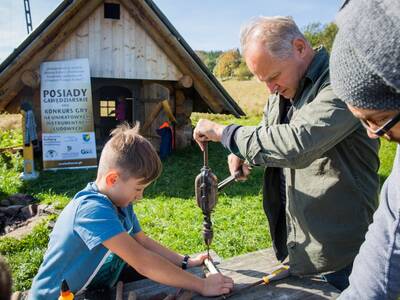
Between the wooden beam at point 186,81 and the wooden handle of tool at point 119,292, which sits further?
the wooden beam at point 186,81

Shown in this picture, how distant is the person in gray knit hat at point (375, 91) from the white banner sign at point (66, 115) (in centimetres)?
797

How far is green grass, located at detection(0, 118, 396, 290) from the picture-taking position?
4.67m

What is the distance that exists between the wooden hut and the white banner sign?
25cm

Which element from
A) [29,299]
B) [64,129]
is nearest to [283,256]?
[29,299]

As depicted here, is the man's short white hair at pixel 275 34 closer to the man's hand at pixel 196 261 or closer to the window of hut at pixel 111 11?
the man's hand at pixel 196 261

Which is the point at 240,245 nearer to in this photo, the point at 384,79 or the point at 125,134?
the point at 125,134

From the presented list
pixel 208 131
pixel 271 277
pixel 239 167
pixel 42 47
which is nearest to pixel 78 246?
pixel 208 131

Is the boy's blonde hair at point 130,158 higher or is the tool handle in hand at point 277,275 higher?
the boy's blonde hair at point 130,158

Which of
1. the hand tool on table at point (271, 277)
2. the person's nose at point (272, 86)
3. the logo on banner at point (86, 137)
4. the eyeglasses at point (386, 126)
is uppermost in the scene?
the person's nose at point (272, 86)

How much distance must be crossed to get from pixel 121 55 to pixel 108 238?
790 cm

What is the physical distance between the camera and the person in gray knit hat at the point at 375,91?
934mm

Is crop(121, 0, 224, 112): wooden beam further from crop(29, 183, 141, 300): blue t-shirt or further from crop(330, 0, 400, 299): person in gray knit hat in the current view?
crop(330, 0, 400, 299): person in gray knit hat

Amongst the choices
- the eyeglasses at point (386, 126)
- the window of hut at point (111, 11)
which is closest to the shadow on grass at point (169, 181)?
the window of hut at point (111, 11)

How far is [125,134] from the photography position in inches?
81.7
